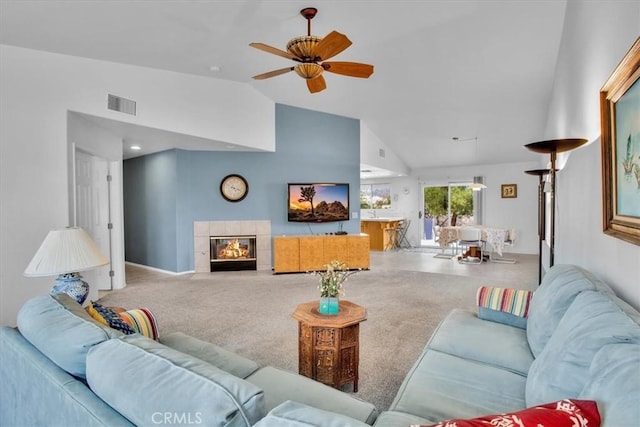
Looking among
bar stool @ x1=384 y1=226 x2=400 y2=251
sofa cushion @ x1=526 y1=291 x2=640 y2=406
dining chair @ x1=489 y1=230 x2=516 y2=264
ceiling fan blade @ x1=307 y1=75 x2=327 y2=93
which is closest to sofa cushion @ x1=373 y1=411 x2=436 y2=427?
sofa cushion @ x1=526 y1=291 x2=640 y2=406

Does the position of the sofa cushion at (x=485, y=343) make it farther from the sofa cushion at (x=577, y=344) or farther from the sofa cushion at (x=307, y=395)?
the sofa cushion at (x=307, y=395)

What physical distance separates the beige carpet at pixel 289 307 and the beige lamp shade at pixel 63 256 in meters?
1.39

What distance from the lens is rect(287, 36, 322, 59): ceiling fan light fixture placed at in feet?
9.48

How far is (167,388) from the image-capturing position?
897mm

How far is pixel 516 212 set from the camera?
29.9ft

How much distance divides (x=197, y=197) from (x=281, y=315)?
3533mm

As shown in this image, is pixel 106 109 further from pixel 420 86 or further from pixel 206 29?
pixel 420 86

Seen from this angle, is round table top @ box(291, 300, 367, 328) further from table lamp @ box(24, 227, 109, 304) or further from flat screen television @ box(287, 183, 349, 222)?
flat screen television @ box(287, 183, 349, 222)

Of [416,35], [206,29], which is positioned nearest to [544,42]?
[416,35]

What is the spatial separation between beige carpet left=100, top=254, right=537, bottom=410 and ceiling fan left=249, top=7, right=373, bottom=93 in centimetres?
257

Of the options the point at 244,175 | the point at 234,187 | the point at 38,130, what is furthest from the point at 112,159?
the point at 244,175

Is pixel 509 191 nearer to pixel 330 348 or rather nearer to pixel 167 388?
pixel 330 348

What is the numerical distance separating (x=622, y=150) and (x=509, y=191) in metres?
8.45

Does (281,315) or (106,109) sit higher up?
(106,109)
